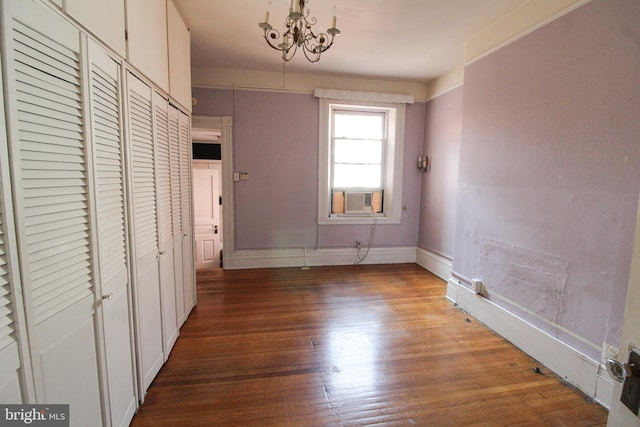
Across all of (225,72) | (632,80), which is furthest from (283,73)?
(632,80)

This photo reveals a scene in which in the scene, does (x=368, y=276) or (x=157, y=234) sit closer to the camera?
(x=157, y=234)

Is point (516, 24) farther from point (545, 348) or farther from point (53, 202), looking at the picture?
point (53, 202)

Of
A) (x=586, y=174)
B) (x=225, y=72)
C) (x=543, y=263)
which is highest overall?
(x=225, y=72)

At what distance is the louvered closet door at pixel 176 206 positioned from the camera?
7.39ft

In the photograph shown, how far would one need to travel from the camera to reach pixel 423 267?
14.5 feet

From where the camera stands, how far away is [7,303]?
32.5 inches

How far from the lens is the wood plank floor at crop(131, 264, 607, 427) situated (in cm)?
166

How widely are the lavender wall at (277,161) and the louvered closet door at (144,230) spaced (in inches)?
86.5

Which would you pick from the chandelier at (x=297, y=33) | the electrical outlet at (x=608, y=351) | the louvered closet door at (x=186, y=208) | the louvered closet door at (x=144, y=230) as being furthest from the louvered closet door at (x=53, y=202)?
the electrical outlet at (x=608, y=351)

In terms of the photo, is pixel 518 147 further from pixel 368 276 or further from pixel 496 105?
pixel 368 276

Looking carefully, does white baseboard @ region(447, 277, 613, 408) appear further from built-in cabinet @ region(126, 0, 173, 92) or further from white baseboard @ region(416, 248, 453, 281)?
built-in cabinet @ region(126, 0, 173, 92)

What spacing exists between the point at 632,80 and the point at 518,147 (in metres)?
0.77
